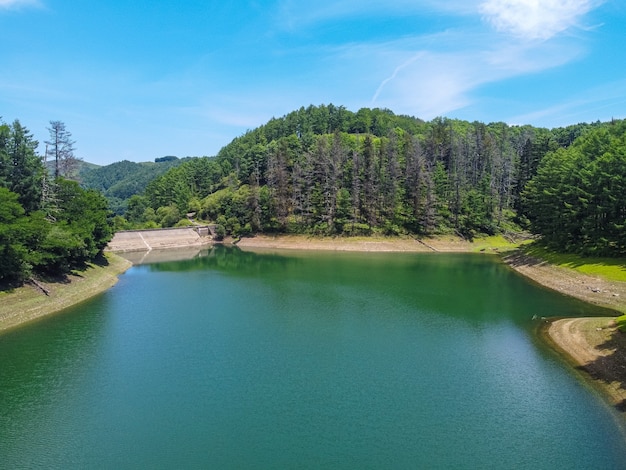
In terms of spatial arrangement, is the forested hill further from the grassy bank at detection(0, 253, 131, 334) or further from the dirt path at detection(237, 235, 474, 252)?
the grassy bank at detection(0, 253, 131, 334)

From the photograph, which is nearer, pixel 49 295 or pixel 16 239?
pixel 16 239

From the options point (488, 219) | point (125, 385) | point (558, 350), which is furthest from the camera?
point (488, 219)

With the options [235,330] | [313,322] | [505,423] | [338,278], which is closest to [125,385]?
[235,330]

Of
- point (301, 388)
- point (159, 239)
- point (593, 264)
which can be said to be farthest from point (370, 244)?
point (301, 388)

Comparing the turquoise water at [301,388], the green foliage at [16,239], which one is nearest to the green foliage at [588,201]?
the turquoise water at [301,388]

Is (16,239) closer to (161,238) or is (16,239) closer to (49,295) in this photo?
(49,295)

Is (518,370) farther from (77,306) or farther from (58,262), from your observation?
(58,262)

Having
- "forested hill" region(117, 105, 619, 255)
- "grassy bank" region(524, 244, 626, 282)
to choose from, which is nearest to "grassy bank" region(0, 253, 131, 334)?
"forested hill" region(117, 105, 619, 255)
